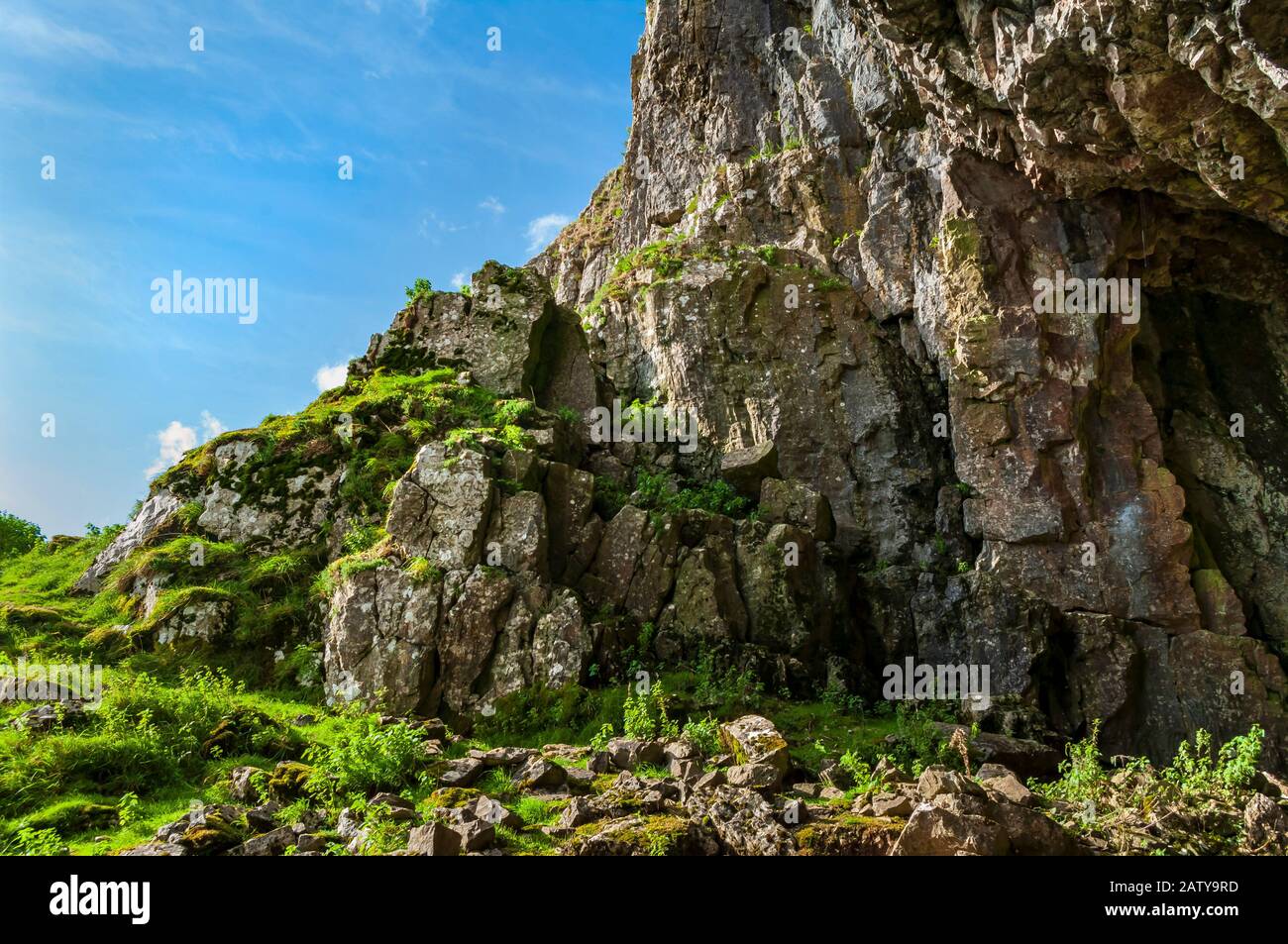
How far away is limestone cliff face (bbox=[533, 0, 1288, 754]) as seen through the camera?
1689 cm

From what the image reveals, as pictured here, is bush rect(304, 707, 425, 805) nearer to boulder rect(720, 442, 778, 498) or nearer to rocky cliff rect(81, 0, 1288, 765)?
rocky cliff rect(81, 0, 1288, 765)

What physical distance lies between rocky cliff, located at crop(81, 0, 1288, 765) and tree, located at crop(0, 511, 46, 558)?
20.3 feet

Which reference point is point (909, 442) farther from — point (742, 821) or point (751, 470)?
point (742, 821)

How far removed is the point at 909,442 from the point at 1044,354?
4.33 metres

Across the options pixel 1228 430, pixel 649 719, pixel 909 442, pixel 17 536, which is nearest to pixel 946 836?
pixel 649 719

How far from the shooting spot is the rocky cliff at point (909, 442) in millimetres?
15969

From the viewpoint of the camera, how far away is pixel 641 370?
85.9 feet

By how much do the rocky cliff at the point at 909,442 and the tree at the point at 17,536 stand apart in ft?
20.3

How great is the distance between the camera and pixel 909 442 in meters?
24.2

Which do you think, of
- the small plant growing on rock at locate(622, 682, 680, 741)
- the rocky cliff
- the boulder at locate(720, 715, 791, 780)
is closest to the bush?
the small plant growing on rock at locate(622, 682, 680, 741)

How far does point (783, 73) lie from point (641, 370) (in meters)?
19.2
